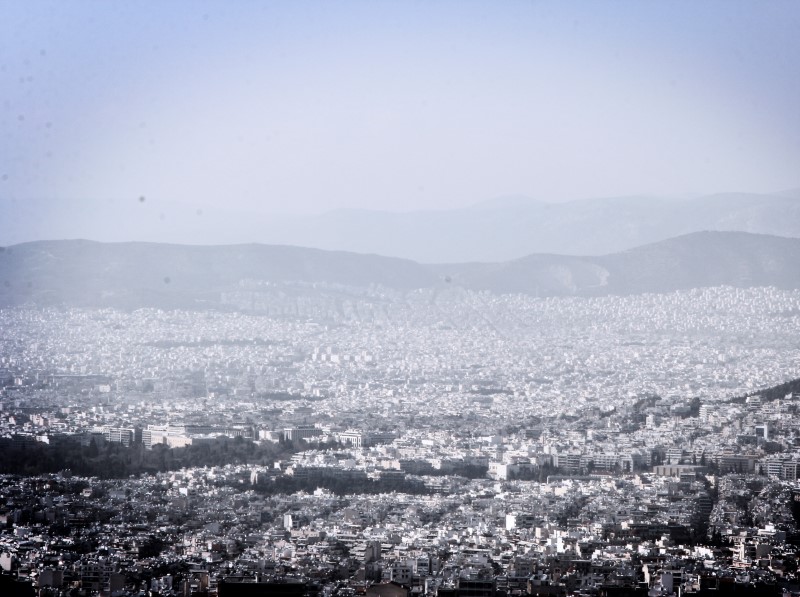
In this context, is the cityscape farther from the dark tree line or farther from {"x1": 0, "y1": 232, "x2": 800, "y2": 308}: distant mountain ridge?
{"x1": 0, "y1": 232, "x2": 800, "y2": 308}: distant mountain ridge

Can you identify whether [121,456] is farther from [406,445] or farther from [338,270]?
[338,270]

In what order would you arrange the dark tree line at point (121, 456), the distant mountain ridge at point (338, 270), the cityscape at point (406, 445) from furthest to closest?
the distant mountain ridge at point (338, 270) < the dark tree line at point (121, 456) < the cityscape at point (406, 445)

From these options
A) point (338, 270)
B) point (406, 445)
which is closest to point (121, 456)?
point (406, 445)

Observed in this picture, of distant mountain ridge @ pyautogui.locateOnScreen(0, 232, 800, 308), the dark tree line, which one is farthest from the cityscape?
distant mountain ridge @ pyautogui.locateOnScreen(0, 232, 800, 308)

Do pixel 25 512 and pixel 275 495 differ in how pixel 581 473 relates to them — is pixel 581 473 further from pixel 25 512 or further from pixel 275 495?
pixel 25 512

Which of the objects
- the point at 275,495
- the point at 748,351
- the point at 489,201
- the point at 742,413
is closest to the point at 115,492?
the point at 275,495

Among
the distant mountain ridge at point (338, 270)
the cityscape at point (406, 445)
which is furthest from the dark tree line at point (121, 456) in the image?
the distant mountain ridge at point (338, 270)

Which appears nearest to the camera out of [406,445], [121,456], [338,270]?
[121,456]

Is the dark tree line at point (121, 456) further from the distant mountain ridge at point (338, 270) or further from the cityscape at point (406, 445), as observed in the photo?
the distant mountain ridge at point (338, 270)

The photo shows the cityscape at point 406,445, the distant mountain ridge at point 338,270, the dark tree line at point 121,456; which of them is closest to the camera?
the cityscape at point 406,445
